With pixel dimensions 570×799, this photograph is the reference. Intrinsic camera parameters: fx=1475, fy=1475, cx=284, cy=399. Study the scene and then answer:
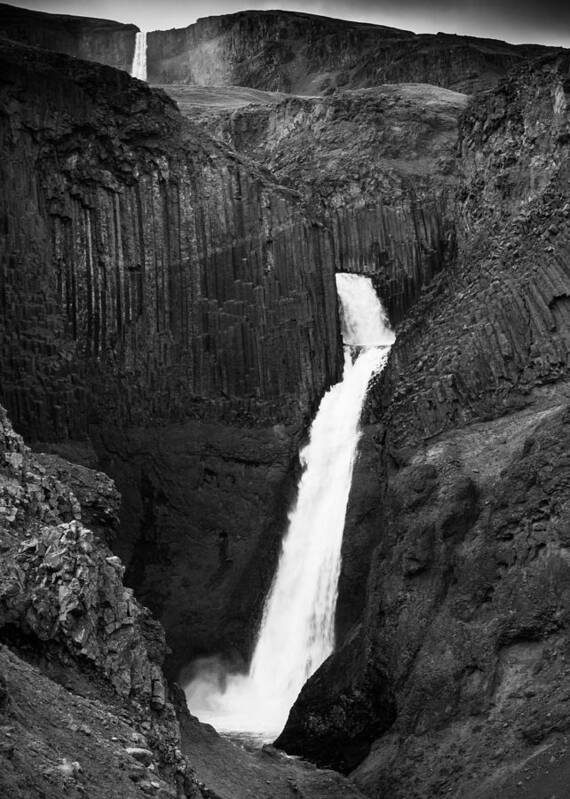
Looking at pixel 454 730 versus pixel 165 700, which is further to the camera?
pixel 454 730

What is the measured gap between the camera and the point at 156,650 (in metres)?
38.1

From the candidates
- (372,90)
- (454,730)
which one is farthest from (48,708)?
(372,90)

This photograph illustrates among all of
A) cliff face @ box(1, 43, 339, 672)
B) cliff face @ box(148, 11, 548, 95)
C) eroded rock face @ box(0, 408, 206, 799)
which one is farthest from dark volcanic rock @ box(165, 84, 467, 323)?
eroded rock face @ box(0, 408, 206, 799)

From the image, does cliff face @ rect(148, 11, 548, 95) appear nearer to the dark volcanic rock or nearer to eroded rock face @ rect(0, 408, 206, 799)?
the dark volcanic rock

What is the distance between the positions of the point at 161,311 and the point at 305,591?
12.6m

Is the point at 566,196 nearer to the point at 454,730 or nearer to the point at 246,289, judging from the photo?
the point at 246,289

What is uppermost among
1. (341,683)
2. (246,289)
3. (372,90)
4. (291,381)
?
(372,90)

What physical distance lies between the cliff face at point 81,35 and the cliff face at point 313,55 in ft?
5.71

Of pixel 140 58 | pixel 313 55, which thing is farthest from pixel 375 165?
pixel 140 58

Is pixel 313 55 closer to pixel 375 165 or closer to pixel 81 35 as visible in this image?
pixel 81 35

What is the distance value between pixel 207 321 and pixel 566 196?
14851 mm

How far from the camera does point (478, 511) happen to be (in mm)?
42031

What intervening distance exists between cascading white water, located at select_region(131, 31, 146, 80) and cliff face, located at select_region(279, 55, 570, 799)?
1733 inches

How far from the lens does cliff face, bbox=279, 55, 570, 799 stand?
3750cm
